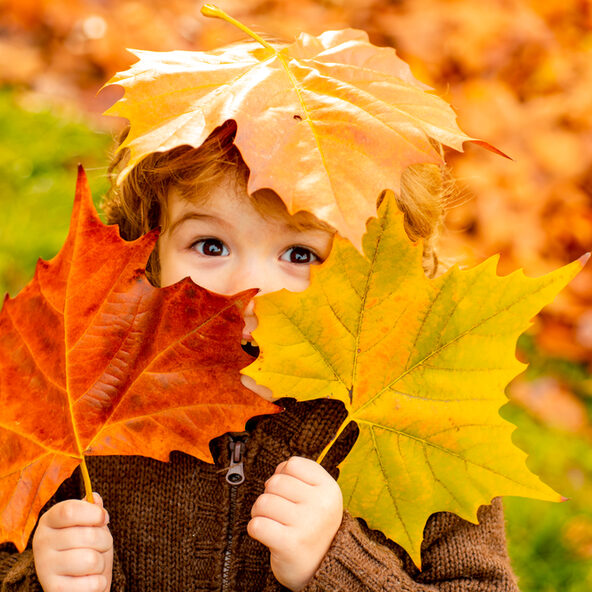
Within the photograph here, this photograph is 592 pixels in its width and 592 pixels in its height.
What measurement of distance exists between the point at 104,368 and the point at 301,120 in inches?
14.3

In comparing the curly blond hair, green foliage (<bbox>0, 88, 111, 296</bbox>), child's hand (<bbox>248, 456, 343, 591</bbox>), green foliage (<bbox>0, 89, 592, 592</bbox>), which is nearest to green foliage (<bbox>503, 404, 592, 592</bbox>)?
green foliage (<bbox>0, 89, 592, 592</bbox>)

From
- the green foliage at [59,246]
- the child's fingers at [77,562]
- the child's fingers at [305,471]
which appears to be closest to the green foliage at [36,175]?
the green foliage at [59,246]

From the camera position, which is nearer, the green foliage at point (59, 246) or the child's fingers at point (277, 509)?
the child's fingers at point (277, 509)

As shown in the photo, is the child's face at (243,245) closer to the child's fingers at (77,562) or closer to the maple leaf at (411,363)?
the maple leaf at (411,363)

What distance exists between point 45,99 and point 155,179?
6.16 ft

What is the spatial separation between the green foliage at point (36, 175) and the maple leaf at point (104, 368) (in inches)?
49.1

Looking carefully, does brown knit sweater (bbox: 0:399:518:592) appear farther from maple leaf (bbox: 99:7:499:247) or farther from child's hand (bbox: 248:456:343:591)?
maple leaf (bbox: 99:7:499:247)

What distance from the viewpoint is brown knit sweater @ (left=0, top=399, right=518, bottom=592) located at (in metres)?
1.09

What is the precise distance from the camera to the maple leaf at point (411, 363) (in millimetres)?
847

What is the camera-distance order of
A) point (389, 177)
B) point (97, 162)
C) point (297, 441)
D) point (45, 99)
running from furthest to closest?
point (45, 99)
point (97, 162)
point (297, 441)
point (389, 177)

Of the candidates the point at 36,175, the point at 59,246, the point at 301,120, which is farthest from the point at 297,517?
the point at 36,175

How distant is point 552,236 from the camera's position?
269 cm

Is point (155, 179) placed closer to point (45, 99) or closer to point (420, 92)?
point (420, 92)

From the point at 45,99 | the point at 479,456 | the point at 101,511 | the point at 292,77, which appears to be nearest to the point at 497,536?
the point at 479,456
